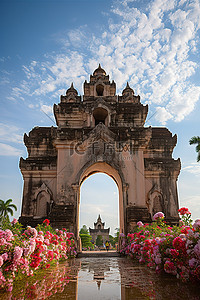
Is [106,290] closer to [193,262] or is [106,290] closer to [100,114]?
[193,262]

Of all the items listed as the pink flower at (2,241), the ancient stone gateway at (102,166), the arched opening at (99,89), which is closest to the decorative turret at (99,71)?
the arched opening at (99,89)

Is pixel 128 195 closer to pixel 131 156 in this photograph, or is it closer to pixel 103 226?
pixel 131 156

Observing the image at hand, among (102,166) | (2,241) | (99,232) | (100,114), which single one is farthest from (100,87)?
(99,232)

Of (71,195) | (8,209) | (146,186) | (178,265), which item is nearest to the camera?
(178,265)

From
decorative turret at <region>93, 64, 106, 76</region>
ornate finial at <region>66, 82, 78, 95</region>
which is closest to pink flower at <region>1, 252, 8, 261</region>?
decorative turret at <region>93, 64, 106, 76</region>

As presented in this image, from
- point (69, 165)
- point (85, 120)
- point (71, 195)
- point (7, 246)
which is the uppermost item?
point (85, 120)

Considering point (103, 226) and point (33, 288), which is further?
point (103, 226)

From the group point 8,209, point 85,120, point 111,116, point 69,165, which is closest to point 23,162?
point 69,165

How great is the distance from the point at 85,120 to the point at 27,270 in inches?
529

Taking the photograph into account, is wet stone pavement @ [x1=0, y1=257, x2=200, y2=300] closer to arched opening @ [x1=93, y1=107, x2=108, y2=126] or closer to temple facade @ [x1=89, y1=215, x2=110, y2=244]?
arched opening @ [x1=93, y1=107, x2=108, y2=126]

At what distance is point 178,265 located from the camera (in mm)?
5113

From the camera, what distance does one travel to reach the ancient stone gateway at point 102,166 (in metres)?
13.8

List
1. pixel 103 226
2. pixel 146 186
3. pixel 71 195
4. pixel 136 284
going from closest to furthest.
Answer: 1. pixel 136 284
2. pixel 71 195
3. pixel 146 186
4. pixel 103 226

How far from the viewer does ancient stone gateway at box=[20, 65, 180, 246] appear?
45.3 feet
